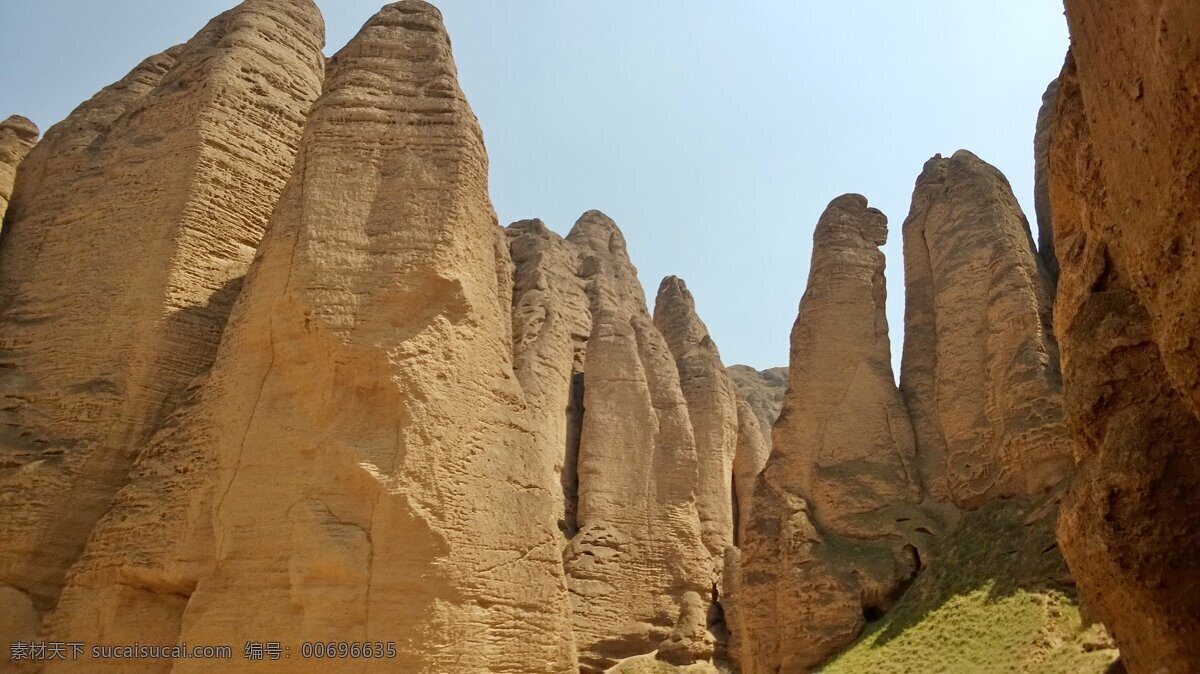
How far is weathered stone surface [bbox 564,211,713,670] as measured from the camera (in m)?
26.3

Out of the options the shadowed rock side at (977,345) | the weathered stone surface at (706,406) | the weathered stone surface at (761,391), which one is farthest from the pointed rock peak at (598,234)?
the weathered stone surface at (761,391)

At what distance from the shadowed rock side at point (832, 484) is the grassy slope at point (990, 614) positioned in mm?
1010

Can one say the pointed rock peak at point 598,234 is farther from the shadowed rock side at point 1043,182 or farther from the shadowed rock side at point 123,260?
the shadowed rock side at point 123,260

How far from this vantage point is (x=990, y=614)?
1920cm

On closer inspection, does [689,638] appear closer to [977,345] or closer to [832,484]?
[832,484]

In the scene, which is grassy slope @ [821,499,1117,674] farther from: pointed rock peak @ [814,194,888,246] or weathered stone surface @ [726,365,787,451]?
weathered stone surface @ [726,365,787,451]

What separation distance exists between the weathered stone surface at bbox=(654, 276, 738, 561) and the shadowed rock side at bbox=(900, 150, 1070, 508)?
8497mm

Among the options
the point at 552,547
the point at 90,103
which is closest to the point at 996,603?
the point at 552,547

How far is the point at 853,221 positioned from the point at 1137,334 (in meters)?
21.4

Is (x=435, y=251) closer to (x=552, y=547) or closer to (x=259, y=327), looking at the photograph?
(x=259, y=327)

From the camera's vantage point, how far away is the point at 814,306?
2688 centimetres

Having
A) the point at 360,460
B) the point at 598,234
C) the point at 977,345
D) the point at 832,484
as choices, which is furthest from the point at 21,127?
the point at 598,234

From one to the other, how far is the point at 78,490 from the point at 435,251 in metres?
6.48

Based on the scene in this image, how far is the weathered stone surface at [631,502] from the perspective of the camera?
26328 mm
